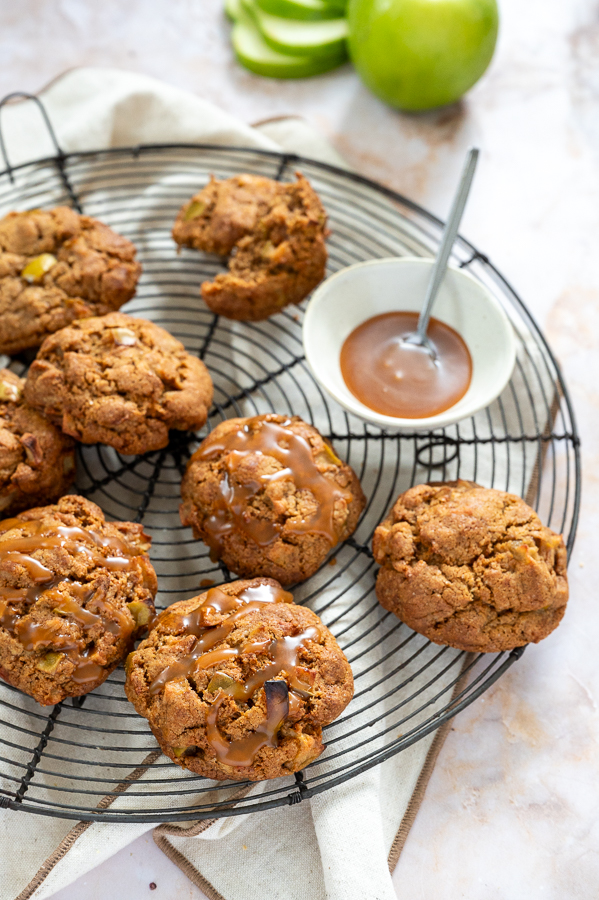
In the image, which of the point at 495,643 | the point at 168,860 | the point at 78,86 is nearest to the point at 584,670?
the point at 495,643

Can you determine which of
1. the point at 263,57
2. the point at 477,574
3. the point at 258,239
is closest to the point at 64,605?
the point at 477,574

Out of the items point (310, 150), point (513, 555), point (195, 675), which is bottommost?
point (195, 675)

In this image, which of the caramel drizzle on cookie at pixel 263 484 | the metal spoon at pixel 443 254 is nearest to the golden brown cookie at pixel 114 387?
the caramel drizzle on cookie at pixel 263 484

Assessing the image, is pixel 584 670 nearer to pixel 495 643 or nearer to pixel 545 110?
pixel 495 643

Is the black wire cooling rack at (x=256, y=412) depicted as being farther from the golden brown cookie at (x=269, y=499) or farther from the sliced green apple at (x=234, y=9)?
the sliced green apple at (x=234, y=9)

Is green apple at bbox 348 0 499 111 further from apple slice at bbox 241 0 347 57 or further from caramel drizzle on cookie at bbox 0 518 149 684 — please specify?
caramel drizzle on cookie at bbox 0 518 149 684
